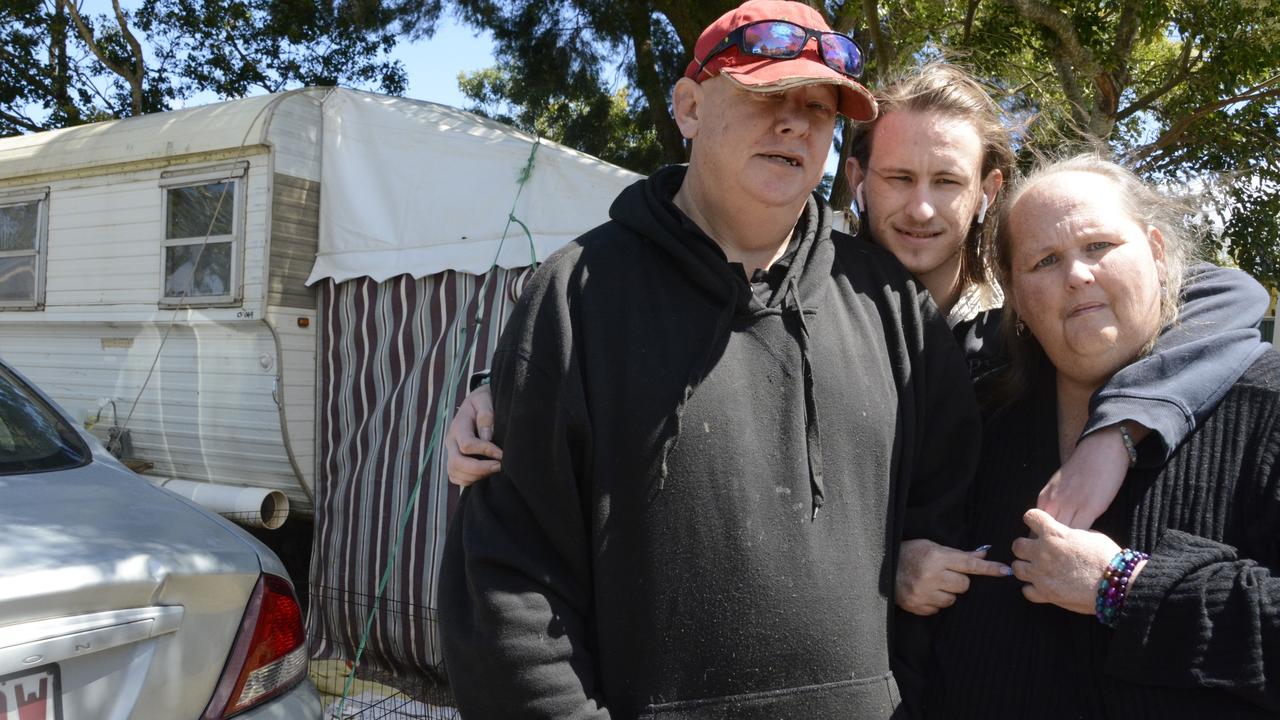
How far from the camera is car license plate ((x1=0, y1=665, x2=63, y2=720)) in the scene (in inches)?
72.7

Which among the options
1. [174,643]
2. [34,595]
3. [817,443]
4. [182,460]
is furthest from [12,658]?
[182,460]

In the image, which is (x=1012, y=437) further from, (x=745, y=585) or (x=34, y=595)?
(x=34, y=595)

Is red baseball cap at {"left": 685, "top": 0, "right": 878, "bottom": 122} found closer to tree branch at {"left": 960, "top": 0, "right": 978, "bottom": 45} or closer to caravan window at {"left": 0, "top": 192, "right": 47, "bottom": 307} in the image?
tree branch at {"left": 960, "top": 0, "right": 978, "bottom": 45}

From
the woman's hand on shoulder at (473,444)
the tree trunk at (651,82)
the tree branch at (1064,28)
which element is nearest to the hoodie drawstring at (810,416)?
the woman's hand on shoulder at (473,444)

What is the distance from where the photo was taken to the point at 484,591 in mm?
1541

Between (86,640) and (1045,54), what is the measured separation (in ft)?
25.6

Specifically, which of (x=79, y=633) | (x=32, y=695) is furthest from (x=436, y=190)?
(x=32, y=695)

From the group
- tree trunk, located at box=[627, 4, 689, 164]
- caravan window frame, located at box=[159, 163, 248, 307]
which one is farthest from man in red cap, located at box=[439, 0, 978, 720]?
tree trunk, located at box=[627, 4, 689, 164]

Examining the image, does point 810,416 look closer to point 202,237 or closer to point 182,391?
point 202,237

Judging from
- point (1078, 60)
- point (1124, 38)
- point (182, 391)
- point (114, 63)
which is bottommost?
point (182, 391)

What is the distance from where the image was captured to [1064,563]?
1.55 m

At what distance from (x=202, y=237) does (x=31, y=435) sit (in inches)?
145

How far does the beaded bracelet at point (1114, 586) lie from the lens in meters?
1.51

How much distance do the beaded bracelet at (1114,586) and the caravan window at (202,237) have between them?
5589 millimetres
